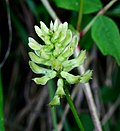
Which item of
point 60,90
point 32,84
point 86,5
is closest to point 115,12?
point 86,5

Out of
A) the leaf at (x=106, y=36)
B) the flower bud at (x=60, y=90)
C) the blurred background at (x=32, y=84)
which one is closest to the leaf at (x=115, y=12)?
the blurred background at (x=32, y=84)

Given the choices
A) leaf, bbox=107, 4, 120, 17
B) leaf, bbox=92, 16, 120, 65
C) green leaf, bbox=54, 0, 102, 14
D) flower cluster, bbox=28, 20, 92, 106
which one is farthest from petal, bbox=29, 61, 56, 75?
leaf, bbox=107, 4, 120, 17

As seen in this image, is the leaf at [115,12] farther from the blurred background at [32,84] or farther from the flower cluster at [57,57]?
the flower cluster at [57,57]

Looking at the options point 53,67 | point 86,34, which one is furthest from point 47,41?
point 86,34

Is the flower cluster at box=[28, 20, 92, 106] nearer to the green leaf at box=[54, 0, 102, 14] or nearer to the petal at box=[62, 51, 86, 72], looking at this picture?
the petal at box=[62, 51, 86, 72]

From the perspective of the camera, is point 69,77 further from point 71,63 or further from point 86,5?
point 86,5

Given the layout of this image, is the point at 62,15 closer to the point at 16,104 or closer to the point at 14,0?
the point at 14,0
